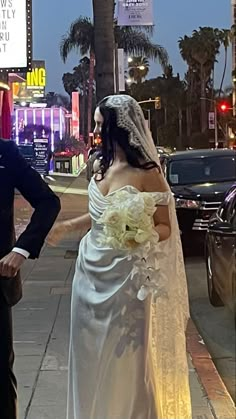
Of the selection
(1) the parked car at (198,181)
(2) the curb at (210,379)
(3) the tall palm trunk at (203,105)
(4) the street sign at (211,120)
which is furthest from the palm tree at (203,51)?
(2) the curb at (210,379)

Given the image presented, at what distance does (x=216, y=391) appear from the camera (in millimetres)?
5633

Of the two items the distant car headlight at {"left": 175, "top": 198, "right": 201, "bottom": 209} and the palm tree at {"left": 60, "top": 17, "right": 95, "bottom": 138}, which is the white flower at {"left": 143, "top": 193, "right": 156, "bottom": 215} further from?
the palm tree at {"left": 60, "top": 17, "right": 95, "bottom": 138}

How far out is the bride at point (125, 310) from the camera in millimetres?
3877

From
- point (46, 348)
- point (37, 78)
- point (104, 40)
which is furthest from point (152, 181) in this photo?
point (37, 78)

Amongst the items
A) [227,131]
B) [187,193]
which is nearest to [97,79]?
[187,193]

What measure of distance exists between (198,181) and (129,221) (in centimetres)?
984

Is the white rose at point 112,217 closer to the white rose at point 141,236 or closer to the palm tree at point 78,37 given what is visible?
the white rose at point 141,236

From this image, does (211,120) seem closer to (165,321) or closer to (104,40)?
(104,40)

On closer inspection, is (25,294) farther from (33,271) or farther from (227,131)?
(227,131)

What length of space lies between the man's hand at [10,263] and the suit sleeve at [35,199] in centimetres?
8

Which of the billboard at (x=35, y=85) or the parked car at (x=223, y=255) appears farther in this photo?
the billboard at (x=35, y=85)

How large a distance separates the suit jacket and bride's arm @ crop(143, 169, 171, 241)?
1.80ft

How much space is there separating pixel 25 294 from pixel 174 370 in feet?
18.0

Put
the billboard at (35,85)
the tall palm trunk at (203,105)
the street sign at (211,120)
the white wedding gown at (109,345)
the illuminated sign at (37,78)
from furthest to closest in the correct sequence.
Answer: the tall palm trunk at (203,105)
the street sign at (211,120)
the illuminated sign at (37,78)
the billboard at (35,85)
the white wedding gown at (109,345)
